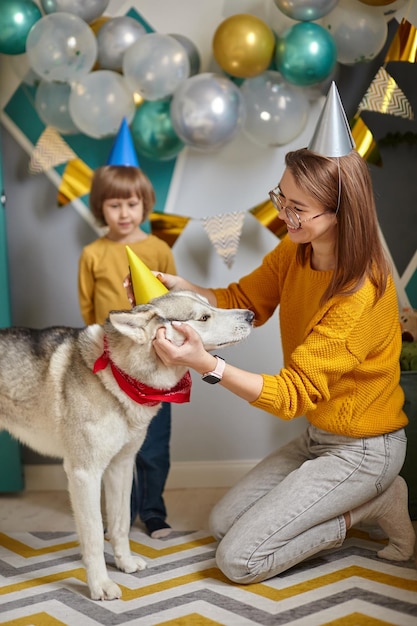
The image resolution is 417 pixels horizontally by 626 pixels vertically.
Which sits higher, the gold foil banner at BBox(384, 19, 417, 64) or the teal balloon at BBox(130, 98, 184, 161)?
the gold foil banner at BBox(384, 19, 417, 64)

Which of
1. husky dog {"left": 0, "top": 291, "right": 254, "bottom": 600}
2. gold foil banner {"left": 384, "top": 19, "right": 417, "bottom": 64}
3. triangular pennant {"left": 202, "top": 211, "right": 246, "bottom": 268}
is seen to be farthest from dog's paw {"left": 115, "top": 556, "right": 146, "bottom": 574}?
gold foil banner {"left": 384, "top": 19, "right": 417, "bottom": 64}

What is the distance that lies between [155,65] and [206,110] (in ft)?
0.85

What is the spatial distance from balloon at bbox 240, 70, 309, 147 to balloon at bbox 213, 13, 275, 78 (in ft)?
0.19

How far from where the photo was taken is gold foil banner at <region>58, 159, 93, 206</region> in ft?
11.4

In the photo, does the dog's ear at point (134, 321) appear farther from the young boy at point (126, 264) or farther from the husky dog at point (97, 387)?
the young boy at point (126, 264)

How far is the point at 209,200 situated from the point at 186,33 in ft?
2.36

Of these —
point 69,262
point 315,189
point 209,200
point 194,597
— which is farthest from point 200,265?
point 194,597

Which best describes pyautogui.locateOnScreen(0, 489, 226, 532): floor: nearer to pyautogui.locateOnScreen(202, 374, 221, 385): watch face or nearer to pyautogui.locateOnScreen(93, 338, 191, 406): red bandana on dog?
pyautogui.locateOnScreen(93, 338, 191, 406): red bandana on dog

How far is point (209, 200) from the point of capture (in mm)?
3498

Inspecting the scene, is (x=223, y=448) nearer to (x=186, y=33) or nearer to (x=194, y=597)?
(x=194, y=597)

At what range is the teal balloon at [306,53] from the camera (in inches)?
117

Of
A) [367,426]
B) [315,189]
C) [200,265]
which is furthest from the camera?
[200,265]

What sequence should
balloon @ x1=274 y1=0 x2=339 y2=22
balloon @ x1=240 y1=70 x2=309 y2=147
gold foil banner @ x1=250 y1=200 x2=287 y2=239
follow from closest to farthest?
1. balloon @ x1=274 y1=0 x2=339 y2=22
2. balloon @ x1=240 y1=70 x2=309 y2=147
3. gold foil banner @ x1=250 y1=200 x2=287 y2=239

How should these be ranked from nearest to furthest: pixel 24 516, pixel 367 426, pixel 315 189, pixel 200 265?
1. pixel 315 189
2. pixel 367 426
3. pixel 24 516
4. pixel 200 265
